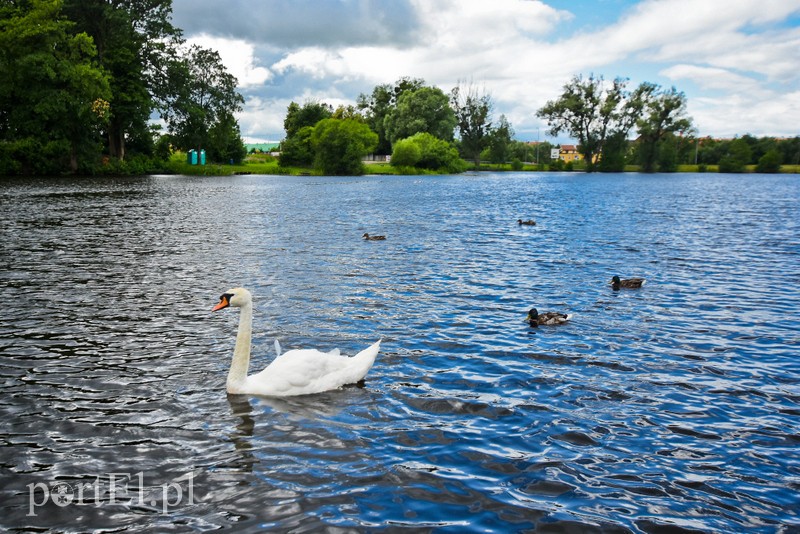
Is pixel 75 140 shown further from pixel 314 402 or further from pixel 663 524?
pixel 663 524

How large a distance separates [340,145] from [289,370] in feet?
343

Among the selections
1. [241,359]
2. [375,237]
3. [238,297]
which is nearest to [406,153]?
[375,237]

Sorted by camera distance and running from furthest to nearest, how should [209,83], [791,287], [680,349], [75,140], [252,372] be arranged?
[209,83], [75,140], [791,287], [680,349], [252,372]

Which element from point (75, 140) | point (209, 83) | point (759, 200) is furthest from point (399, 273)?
point (209, 83)

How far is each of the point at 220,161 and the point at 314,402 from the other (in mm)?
125091

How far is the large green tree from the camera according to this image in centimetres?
6112

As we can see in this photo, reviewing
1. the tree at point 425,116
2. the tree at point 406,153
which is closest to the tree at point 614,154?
the tree at point 425,116

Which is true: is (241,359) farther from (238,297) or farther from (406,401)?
(406,401)

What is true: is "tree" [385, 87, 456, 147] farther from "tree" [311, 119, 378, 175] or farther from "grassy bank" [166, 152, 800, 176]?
"tree" [311, 119, 378, 175]

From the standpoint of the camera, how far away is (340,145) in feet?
361

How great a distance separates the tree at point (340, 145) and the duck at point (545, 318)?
98.7 metres

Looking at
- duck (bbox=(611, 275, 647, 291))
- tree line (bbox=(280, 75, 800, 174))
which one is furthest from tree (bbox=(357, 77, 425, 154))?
duck (bbox=(611, 275, 647, 291))

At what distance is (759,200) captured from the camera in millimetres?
59031

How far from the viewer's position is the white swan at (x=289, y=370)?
8617 mm
